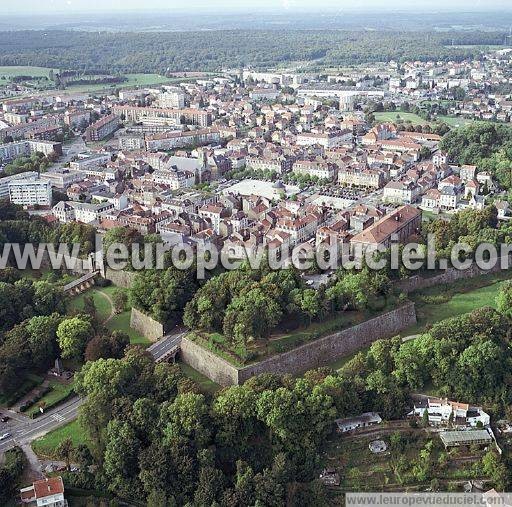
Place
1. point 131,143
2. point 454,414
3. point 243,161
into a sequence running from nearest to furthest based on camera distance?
1. point 454,414
2. point 243,161
3. point 131,143

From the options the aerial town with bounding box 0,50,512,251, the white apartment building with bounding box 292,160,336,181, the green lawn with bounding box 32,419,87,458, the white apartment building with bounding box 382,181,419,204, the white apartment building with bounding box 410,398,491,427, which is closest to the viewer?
the green lawn with bounding box 32,419,87,458

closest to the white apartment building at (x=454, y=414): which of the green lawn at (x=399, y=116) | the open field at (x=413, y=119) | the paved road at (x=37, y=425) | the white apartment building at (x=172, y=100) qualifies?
the paved road at (x=37, y=425)

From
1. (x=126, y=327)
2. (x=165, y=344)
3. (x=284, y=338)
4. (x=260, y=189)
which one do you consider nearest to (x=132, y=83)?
(x=260, y=189)

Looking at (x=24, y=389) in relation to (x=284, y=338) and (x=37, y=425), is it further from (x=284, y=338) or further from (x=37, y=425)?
(x=284, y=338)

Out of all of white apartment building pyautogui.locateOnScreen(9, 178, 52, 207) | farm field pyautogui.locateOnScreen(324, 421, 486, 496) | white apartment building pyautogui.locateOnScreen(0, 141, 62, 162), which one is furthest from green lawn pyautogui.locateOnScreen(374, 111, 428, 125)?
farm field pyautogui.locateOnScreen(324, 421, 486, 496)

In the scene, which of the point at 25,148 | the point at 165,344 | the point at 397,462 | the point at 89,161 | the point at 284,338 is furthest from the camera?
the point at 25,148

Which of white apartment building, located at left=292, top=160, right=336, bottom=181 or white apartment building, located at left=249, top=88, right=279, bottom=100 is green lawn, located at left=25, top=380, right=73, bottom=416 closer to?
white apartment building, located at left=292, top=160, right=336, bottom=181

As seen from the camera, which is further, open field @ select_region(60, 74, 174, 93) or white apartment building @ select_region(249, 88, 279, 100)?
open field @ select_region(60, 74, 174, 93)

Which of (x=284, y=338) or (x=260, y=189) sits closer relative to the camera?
(x=284, y=338)
